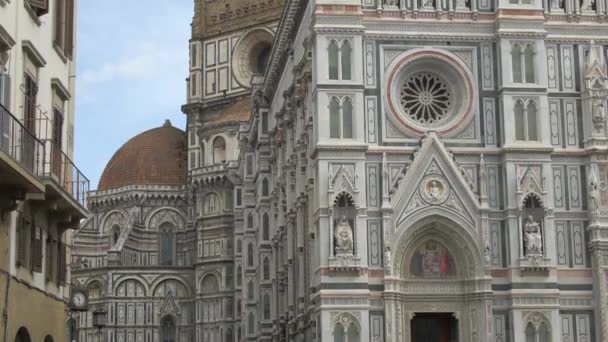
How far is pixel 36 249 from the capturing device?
2352cm

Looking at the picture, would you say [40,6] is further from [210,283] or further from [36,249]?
[210,283]

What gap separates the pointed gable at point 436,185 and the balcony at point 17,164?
19846 mm

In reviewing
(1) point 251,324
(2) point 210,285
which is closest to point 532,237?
(1) point 251,324

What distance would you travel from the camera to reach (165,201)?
277 feet

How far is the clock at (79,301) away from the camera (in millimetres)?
27312

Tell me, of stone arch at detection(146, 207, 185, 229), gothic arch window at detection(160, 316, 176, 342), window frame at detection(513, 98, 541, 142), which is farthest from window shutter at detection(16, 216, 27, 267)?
stone arch at detection(146, 207, 185, 229)

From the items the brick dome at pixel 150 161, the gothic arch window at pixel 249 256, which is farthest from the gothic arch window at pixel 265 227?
the brick dome at pixel 150 161

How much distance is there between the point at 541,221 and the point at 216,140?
4268 cm

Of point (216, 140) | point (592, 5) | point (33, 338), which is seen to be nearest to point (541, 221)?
point (592, 5)

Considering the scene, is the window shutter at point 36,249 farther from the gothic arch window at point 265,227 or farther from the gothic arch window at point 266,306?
the gothic arch window at point 265,227

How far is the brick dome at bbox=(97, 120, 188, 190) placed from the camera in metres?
85.4

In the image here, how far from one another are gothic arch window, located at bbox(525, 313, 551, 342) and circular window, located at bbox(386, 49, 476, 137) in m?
6.79

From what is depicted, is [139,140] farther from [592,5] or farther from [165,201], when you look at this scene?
[592,5]

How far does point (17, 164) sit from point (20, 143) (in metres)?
2.22
